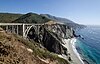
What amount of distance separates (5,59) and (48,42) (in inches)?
2454

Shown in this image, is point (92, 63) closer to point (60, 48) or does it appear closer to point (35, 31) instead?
point (60, 48)

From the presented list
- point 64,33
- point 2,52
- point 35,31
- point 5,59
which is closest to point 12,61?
point 5,59

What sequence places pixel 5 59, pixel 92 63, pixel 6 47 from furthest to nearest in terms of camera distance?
pixel 92 63
pixel 6 47
pixel 5 59

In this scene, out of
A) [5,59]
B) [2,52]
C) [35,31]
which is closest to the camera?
[5,59]

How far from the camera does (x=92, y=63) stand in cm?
6612

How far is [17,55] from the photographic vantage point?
20031 mm

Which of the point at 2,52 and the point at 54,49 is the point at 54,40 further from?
the point at 2,52

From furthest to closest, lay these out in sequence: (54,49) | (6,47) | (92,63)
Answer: (54,49) → (92,63) → (6,47)

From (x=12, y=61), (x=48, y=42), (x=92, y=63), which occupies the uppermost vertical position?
(x=12, y=61)

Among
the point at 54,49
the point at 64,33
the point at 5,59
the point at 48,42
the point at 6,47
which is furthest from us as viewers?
the point at 64,33

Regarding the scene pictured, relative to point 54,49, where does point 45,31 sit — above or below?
above

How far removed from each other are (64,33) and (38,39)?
58049mm

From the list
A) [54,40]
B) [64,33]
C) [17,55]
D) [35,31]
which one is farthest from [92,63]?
[64,33]

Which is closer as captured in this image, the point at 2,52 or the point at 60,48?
the point at 2,52
